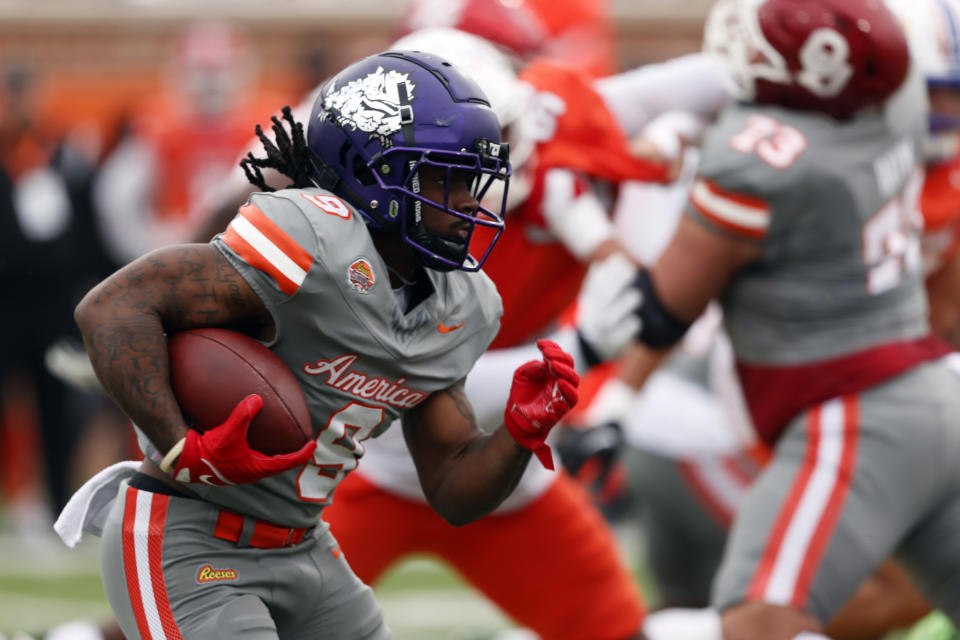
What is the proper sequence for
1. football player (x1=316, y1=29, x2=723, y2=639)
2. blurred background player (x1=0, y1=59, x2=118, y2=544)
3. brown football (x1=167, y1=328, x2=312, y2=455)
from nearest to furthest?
brown football (x1=167, y1=328, x2=312, y2=455)
football player (x1=316, y1=29, x2=723, y2=639)
blurred background player (x1=0, y1=59, x2=118, y2=544)

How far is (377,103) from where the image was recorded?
2.84 m

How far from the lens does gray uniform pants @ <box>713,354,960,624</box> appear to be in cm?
369

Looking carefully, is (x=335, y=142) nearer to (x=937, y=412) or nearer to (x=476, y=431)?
(x=476, y=431)

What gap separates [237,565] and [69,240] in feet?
18.7

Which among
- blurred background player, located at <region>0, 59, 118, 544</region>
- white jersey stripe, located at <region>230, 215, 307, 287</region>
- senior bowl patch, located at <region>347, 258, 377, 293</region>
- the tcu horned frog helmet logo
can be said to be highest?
the tcu horned frog helmet logo

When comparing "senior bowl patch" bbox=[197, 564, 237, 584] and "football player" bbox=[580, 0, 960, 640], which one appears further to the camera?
"football player" bbox=[580, 0, 960, 640]

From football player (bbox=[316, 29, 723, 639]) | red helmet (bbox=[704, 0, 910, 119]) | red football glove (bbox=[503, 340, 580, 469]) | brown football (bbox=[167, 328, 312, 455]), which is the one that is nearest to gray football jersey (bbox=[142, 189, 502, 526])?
brown football (bbox=[167, 328, 312, 455])

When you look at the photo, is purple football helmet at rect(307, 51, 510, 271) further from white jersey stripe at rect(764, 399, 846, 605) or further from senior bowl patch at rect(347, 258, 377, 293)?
white jersey stripe at rect(764, 399, 846, 605)

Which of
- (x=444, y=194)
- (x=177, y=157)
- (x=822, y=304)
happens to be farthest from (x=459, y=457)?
(x=177, y=157)

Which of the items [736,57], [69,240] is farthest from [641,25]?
[736,57]

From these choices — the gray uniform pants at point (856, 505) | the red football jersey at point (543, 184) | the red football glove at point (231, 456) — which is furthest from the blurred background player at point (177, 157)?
the red football glove at point (231, 456)

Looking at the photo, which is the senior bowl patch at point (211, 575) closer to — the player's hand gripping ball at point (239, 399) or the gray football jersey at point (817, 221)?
the player's hand gripping ball at point (239, 399)

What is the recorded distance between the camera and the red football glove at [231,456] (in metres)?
2.54

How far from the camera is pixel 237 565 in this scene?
2.82 metres
